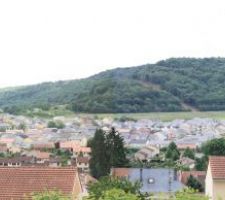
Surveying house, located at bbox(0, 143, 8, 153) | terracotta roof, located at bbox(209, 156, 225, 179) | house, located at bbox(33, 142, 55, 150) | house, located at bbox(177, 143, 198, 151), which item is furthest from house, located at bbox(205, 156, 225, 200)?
house, located at bbox(33, 142, 55, 150)

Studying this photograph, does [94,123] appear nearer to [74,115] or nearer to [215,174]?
[74,115]

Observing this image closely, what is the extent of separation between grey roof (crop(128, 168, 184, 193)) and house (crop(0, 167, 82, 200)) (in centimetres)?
1850

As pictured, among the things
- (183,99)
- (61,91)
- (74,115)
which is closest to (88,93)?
(74,115)

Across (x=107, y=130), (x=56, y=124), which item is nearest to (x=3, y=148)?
(x=107, y=130)

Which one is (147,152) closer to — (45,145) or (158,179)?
(45,145)

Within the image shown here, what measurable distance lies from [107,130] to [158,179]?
57.6m

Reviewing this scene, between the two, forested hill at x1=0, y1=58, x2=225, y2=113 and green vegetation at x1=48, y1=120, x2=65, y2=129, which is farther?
forested hill at x1=0, y1=58, x2=225, y2=113

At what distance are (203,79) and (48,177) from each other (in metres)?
149

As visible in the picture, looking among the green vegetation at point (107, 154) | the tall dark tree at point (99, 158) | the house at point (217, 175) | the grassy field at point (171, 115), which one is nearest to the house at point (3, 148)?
the tall dark tree at point (99, 158)

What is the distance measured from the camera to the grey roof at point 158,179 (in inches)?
1452

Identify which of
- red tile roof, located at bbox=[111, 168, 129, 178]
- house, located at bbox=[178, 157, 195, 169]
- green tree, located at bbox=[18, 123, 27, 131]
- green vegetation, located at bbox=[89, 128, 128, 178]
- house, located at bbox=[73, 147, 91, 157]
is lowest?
house, located at bbox=[178, 157, 195, 169]

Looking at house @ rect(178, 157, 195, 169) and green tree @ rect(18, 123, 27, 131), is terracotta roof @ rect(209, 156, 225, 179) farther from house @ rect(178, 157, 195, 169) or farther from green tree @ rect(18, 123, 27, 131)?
green tree @ rect(18, 123, 27, 131)

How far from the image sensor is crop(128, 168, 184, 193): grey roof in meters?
36.9

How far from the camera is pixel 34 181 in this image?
18.0m
